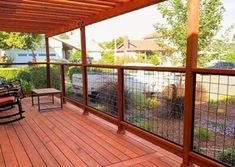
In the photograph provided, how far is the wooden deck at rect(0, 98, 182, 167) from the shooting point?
2760 mm

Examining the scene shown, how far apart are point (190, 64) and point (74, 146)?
189 cm

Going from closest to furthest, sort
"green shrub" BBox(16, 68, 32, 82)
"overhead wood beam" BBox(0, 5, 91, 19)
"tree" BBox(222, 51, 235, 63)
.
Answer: "overhead wood beam" BBox(0, 5, 91, 19) < "green shrub" BBox(16, 68, 32, 82) < "tree" BBox(222, 51, 235, 63)

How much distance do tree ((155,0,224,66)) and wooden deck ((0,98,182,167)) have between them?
16.4 ft

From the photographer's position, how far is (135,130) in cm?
345

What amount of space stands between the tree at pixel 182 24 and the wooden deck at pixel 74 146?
4.99m

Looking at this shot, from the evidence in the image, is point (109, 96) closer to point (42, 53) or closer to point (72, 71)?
point (72, 71)

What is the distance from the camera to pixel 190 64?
243 cm

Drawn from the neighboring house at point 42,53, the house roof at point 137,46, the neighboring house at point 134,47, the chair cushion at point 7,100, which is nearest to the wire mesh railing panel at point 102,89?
the chair cushion at point 7,100

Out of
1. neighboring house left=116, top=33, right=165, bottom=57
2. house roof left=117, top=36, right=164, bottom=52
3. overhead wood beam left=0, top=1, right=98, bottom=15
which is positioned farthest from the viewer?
house roof left=117, top=36, right=164, bottom=52

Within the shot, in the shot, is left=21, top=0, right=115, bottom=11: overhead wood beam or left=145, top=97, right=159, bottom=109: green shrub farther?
left=145, top=97, right=159, bottom=109: green shrub

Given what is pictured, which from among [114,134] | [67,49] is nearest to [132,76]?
[114,134]

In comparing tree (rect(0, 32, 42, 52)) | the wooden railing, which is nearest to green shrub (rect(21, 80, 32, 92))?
the wooden railing

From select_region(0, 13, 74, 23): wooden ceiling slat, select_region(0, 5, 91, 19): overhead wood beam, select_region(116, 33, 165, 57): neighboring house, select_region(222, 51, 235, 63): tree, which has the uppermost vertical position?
select_region(116, 33, 165, 57): neighboring house

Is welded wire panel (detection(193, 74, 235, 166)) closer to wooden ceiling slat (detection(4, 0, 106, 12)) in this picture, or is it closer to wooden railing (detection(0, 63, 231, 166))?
wooden railing (detection(0, 63, 231, 166))
